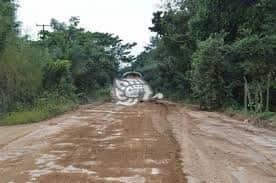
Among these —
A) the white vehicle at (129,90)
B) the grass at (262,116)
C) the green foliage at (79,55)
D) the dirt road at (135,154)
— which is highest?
the green foliage at (79,55)

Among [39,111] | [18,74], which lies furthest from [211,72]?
[18,74]

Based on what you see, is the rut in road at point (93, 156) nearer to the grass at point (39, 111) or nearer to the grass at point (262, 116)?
the grass at point (39, 111)

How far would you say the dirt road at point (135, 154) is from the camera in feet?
27.7

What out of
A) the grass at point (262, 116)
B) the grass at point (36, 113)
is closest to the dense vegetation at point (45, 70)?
the grass at point (36, 113)

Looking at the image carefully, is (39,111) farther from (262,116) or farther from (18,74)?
(262,116)

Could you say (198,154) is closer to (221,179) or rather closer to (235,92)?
(221,179)

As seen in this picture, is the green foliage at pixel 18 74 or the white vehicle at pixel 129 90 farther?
the white vehicle at pixel 129 90

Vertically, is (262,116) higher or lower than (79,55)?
lower

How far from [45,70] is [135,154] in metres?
19.3

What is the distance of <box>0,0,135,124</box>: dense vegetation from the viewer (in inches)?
837

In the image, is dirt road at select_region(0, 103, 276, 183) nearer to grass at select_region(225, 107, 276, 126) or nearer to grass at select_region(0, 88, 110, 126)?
grass at select_region(0, 88, 110, 126)

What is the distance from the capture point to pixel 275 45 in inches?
966

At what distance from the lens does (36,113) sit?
2183cm

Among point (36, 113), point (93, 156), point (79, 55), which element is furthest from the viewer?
point (79, 55)
